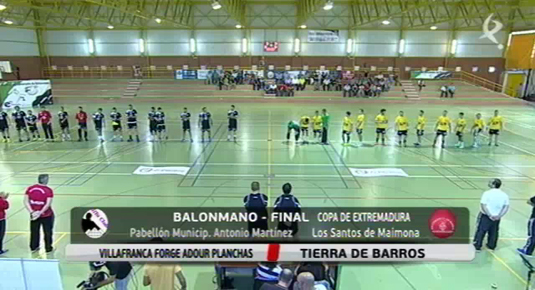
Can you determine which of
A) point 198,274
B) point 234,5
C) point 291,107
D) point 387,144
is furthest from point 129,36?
point 198,274

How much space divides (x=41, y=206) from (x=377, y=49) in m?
39.6

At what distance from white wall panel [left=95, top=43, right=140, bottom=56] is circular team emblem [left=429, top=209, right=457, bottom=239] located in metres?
39.4

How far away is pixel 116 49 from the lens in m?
41.1

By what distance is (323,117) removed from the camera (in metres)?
17.4

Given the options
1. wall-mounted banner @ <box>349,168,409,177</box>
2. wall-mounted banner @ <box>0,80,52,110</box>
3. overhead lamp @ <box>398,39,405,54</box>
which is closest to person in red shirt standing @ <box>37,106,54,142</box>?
wall-mounted banner @ <box>0,80,52,110</box>

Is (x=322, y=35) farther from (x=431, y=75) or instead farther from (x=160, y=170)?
(x=160, y=170)

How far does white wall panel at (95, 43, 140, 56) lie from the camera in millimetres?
40906

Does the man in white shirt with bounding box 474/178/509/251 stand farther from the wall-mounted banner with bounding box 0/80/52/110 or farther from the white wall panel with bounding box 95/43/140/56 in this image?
the white wall panel with bounding box 95/43/140/56

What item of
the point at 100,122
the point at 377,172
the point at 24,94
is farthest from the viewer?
the point at 24,94

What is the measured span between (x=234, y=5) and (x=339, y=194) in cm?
2794

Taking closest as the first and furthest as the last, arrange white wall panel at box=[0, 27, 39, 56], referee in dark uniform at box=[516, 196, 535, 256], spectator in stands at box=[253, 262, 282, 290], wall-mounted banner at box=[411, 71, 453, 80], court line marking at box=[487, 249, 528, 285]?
spectator in stands at box=[253, 262, 282, 290], court line marking at box=[487, 249, 528, 285], referee in dark uniform at box=[516, 196, 535, 256], white wall panel at box=[0, 27, 39, 56], wall-mounted banner at box=[411, 71, 453, 80]

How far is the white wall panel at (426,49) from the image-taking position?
40.5m

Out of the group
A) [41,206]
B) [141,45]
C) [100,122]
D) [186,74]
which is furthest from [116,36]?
[41,206]

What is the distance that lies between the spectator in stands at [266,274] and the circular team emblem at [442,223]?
13.9ft
